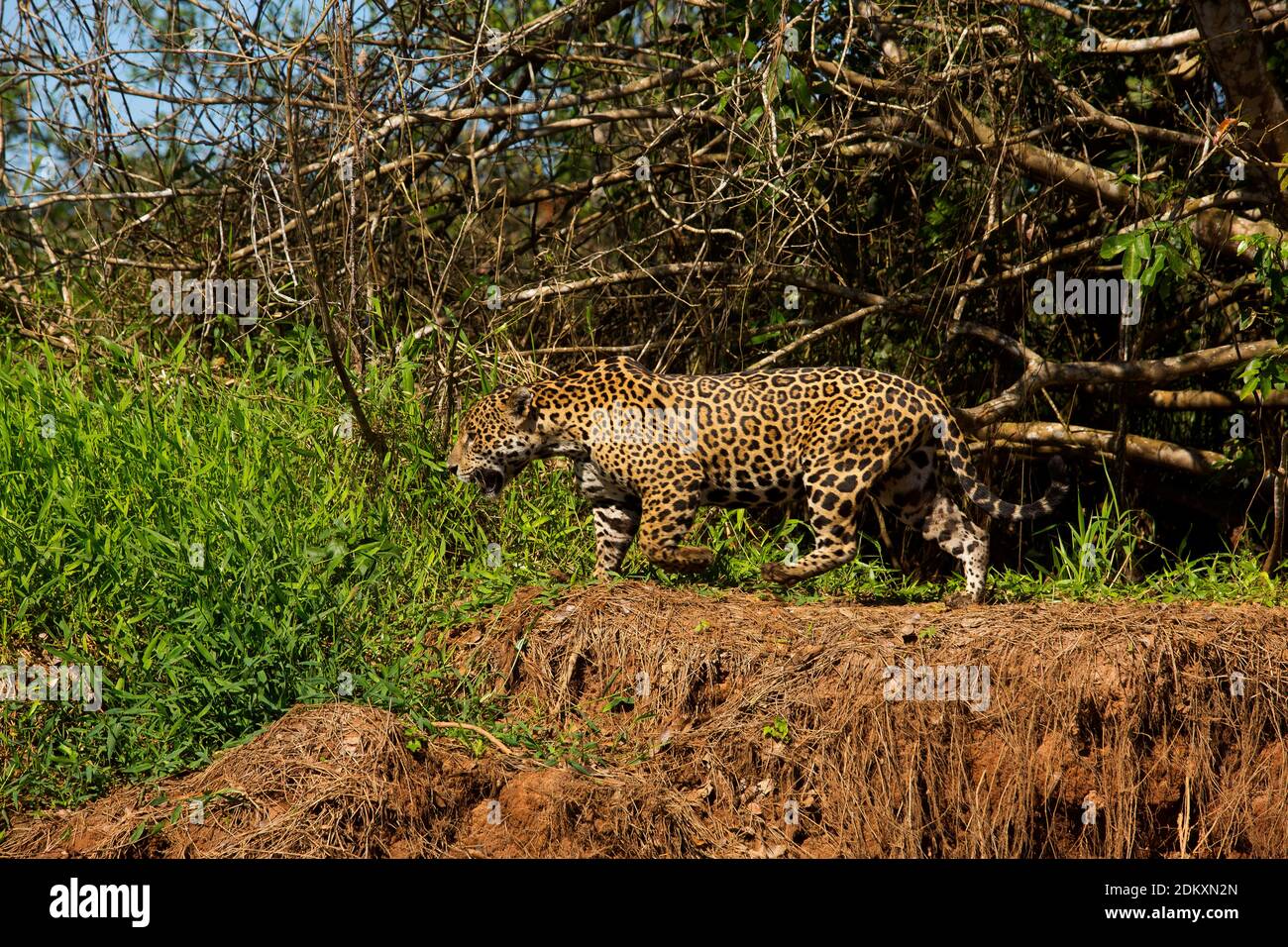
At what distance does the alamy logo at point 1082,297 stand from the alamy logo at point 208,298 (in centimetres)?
478

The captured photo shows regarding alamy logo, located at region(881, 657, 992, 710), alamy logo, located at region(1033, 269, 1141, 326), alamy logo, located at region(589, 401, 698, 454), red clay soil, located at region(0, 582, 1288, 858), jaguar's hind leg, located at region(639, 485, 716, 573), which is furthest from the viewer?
alamy logo, located at region(1033, 269, 1141, 326)

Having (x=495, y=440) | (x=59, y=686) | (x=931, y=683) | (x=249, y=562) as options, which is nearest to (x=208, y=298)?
(x=495, y=440)

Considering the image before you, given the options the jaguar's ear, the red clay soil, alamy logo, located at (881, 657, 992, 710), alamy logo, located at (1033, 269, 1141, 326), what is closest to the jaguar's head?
Answer: the jaguar's ear

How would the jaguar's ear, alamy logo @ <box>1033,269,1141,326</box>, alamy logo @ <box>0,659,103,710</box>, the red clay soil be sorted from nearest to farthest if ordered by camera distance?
the red clay soil
alamy logo @ <box>0,659,103,710</box>
the jaguar's ear
alamy logo @ <box>1033,269,1141,326</box>

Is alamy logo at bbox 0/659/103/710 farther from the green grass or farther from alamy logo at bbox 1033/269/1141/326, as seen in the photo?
alamy logo at bbox 1033/269/1141/326

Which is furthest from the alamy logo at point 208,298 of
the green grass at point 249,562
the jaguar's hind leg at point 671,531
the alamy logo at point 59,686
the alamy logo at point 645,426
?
the alamy logo at point 59,686

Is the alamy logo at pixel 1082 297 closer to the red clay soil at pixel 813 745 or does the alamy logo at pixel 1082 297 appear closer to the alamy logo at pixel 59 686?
the red clay soil at pixel 813 745

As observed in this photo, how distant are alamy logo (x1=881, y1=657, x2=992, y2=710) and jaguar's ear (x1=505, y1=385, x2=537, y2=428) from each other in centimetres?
227

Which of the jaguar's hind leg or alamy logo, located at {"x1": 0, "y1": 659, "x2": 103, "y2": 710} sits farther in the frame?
the jaguar's hind leg

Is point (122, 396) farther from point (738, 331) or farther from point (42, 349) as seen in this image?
point (738, 331)

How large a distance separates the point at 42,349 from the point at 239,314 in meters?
1.17

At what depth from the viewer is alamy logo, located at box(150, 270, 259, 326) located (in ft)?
28.6

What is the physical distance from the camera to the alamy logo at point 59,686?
569 cm

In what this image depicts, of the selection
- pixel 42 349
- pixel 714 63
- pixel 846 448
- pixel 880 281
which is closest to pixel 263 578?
pixel 846 448
